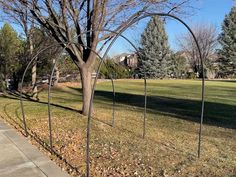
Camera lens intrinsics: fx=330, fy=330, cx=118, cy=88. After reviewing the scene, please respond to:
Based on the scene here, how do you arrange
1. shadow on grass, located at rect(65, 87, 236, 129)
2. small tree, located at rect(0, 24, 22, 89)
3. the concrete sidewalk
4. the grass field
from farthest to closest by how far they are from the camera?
small tree, located at rect(0, 24, 22, 89), shadow on grass, located at rect(65, 87, 236, 129), the grass field, the concrete sidewalk

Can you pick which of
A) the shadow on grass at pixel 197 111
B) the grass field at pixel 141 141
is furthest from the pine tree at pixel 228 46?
the grass field at pixel 141 141

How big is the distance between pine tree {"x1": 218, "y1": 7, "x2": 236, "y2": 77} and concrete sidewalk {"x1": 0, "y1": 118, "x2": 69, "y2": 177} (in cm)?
4559

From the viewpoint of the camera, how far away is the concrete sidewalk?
471cm

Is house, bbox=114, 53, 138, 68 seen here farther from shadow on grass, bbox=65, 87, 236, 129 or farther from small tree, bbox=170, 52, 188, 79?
shadow on grass, bbox=65, 87, 236, 129

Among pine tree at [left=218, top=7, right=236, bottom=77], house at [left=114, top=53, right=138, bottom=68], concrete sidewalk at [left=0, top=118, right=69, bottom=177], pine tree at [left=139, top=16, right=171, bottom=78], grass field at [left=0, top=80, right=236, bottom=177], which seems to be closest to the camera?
concrete sidewalk at [left=0, top=118, right=69, bottom=177]

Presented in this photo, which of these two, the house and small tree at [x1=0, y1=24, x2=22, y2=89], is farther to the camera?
the house

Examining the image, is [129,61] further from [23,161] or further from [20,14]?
[23,161]

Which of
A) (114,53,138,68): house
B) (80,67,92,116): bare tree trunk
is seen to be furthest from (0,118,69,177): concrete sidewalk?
(114,53,138,68): house

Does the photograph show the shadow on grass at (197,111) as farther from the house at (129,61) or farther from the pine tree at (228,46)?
the pine tree at (228,46)

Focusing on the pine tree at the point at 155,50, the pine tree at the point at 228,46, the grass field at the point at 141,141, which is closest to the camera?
the grass field at the point at 141,141

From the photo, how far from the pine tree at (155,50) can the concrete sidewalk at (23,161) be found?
120 feet

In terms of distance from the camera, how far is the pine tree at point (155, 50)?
141 feet

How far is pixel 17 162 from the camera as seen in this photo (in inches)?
206

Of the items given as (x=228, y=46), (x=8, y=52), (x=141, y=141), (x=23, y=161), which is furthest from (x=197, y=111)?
(x=228, y=46)
